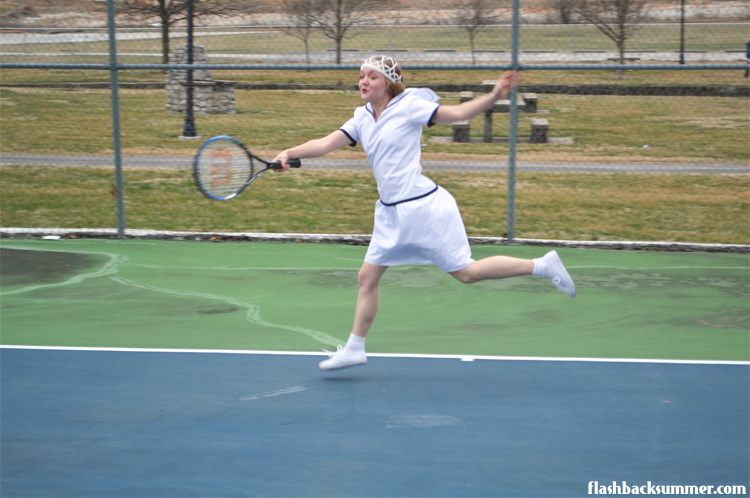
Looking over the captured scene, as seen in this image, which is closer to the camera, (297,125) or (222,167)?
(222,167)

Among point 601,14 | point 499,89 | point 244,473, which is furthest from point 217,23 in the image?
point 244,473

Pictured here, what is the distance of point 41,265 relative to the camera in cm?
782

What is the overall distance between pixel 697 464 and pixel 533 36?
10.1 metres

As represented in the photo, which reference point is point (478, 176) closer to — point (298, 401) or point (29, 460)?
point (298, 401)

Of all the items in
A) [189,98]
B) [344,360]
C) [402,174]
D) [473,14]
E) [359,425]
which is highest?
[473,14]

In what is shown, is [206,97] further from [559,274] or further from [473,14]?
[559,274]

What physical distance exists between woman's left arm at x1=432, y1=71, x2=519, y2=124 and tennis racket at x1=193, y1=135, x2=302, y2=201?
1291 mm

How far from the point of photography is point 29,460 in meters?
4.02

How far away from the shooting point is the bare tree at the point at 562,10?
11.5 meters

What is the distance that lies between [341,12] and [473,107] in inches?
276

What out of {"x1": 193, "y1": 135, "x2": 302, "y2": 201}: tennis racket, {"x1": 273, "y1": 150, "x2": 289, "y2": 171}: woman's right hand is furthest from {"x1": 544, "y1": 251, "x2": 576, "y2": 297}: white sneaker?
{"x1": 193, "y1": 135, "x2": 302, "y2": 201}: tennis racket

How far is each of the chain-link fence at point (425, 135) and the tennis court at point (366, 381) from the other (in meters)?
2.11

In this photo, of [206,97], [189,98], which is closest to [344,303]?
[189,98]

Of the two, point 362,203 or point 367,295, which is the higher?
point 362,203
